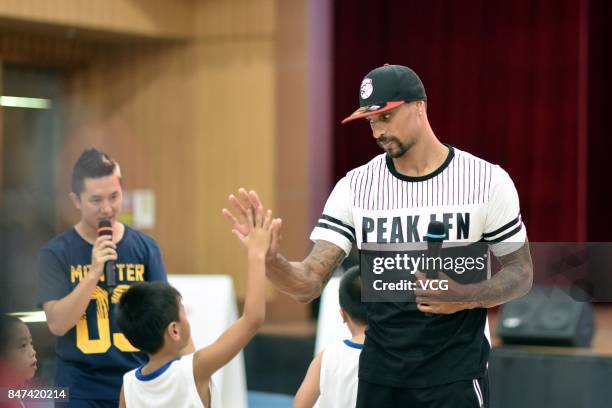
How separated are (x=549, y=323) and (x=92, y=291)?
13.1 feet

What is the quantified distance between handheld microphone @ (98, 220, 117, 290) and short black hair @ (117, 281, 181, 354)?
0.35 metres

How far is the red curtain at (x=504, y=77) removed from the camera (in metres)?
8.75

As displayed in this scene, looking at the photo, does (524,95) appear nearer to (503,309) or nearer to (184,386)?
(503,309)

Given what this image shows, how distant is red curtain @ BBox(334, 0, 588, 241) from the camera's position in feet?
28.7

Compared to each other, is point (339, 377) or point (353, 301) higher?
point (353, 301)

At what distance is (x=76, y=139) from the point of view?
881cm

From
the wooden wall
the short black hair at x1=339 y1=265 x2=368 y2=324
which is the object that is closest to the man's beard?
the short black hair at x1=339 y1=265 x2=368 y2=324

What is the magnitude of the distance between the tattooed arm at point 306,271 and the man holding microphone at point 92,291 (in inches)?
27.6

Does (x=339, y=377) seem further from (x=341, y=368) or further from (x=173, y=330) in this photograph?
(x=173, y=330)

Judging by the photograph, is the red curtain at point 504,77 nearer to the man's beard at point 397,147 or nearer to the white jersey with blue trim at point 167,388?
the man's beard at point 397,147

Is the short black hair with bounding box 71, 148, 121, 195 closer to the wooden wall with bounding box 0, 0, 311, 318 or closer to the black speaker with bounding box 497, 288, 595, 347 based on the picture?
the black speaker with bounding box 497, 288, 595, 347

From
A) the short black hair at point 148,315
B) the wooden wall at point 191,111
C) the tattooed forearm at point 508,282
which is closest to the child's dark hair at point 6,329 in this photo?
the short black hair at point 148,315

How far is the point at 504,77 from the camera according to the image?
8.97 meters

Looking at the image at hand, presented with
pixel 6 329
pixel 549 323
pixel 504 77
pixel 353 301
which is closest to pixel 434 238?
pixel 353 301
